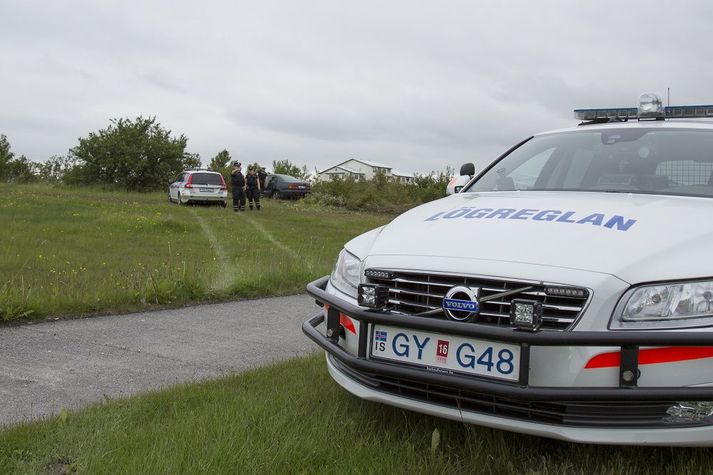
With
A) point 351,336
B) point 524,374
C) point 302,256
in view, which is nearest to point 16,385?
point 351,336

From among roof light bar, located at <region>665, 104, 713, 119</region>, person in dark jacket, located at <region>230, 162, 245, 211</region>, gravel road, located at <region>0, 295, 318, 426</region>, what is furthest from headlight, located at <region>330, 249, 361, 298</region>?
person in dark jacket, located at <region>230, 162, 245, 211</region>

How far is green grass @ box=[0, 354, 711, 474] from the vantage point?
282 cm

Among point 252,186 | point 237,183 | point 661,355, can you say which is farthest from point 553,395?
point 252,186

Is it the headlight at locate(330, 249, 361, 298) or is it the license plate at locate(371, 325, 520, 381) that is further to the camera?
the headlight at locate(330, 249, 361, 298)

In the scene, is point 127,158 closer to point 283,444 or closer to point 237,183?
point 237,183

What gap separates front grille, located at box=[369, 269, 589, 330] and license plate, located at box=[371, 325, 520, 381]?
0.37 feet

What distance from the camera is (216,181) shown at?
27.7 metres

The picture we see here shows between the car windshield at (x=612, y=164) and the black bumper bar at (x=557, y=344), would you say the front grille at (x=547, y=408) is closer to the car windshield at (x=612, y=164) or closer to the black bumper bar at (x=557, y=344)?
the black bumper bar at (x=557, y=344)

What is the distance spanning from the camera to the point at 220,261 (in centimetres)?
993

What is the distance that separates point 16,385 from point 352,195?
29.0 m

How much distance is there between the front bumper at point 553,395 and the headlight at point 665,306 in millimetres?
110

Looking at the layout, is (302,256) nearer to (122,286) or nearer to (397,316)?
(122,286)

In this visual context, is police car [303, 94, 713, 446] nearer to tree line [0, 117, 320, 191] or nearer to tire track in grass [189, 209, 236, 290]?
tire track in grass [189, 209, 236, 290]

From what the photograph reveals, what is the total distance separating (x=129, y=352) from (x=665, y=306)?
3690 millimetres
